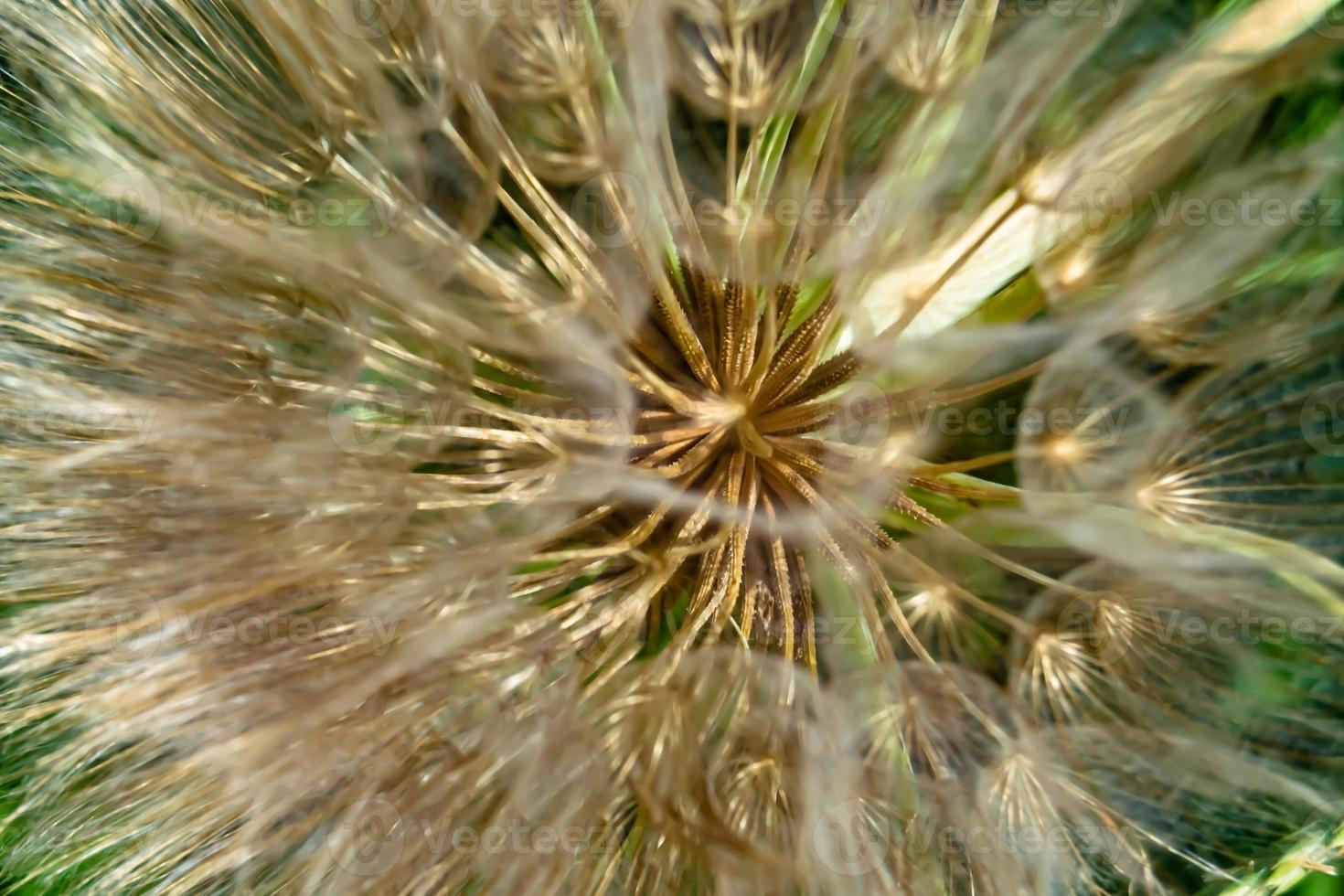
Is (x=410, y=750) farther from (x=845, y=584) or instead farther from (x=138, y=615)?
(x=845, y=584)

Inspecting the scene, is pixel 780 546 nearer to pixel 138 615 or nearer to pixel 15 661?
pixel 138 615

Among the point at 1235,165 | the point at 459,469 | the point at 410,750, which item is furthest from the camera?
the point at 459,469

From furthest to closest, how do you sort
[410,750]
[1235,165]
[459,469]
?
[459,469]
[410,750]
[1235,165]

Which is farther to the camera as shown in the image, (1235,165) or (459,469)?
(459,469)

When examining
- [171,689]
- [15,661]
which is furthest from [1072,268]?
[15,661]

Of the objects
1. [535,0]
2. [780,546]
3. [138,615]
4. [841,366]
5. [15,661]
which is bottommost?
[15,661]

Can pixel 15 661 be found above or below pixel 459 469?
below

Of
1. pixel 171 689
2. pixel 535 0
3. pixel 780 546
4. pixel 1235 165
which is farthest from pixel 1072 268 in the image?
pixel 171 689
